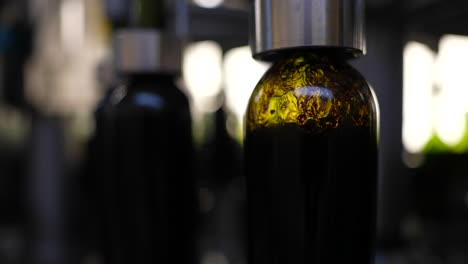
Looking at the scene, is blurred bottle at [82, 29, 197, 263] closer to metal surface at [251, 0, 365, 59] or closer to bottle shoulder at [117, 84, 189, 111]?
bottle shoulder at [117, 84, 189, 111]

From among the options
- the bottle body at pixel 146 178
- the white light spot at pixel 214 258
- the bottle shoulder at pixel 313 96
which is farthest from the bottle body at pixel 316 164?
the white light spot at pixel 214 258

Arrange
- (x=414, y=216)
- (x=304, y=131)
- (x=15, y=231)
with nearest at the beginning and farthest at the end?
(x=304, y=131) → (x=414, y=216) → (x=15, y=231)

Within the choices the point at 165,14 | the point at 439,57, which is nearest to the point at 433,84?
the point at 439,57

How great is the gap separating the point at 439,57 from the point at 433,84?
0.03 m

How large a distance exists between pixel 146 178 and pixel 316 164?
0.17 m

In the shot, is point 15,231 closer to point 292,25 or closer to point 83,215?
point 83,215

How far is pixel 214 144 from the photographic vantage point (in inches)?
28.3

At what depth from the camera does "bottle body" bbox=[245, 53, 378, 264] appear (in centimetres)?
21

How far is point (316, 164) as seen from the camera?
206 millimetres

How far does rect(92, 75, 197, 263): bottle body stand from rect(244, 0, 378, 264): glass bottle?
14 cm

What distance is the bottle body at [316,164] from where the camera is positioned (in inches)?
8.1

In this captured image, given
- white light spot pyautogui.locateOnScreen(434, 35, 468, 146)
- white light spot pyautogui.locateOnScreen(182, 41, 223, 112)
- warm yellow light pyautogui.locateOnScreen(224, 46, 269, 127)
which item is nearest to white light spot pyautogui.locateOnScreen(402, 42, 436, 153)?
white light spot pyautogui.locateOnScreen(434, 35, 468, 146)

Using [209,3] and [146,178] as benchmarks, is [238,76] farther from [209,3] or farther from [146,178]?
[146,178]

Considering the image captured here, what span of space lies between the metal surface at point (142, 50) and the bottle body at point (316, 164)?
15 cm
